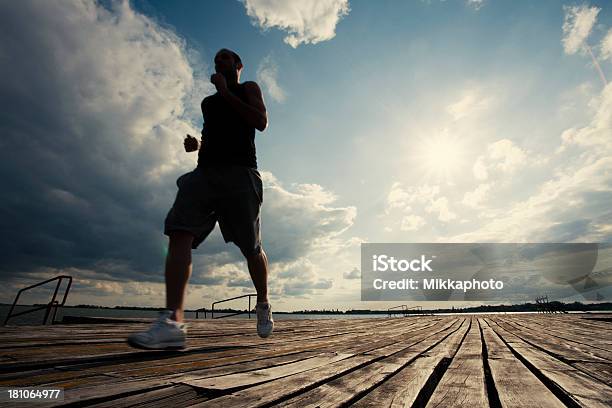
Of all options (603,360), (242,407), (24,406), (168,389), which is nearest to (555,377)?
(603,360)

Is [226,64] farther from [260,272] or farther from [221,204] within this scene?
[260,272]

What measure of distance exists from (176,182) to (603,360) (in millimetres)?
3437

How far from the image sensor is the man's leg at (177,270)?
100.0 inches

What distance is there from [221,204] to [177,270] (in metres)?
0.68

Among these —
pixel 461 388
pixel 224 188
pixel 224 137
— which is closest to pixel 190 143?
pixel 224 137

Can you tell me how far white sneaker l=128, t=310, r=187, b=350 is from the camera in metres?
2.14

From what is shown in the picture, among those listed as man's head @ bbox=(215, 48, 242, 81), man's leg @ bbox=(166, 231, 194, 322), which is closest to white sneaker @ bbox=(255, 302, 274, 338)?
man's leg @ bbox=(166, 231, 194, 322)

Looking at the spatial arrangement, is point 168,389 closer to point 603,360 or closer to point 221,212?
point 221,212

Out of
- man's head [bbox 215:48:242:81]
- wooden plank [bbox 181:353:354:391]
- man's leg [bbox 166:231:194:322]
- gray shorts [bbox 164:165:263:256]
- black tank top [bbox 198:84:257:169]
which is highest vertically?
man's head [bbox 215:48:242:81]

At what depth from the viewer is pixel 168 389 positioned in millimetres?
1283

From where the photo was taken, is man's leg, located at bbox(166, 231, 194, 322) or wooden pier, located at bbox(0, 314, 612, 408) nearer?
wooden pier, located at bbox(0, 314, 612, 408)

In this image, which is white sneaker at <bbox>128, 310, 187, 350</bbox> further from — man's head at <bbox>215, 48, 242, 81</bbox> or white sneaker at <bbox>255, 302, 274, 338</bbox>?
man's head at <bbox>215, 48, 242, 81</bbox>

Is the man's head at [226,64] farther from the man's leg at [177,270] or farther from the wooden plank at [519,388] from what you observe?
the wooden plank at [519,388]

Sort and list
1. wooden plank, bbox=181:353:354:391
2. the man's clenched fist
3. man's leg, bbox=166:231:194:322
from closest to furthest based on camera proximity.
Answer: wooden plank, bbox=181:353:354:391, man's leg, bbox=166:231:194:322, the man's clenched fist
